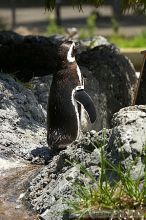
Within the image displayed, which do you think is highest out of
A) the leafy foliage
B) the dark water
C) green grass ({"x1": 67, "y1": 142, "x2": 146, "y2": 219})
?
the leafy foliage

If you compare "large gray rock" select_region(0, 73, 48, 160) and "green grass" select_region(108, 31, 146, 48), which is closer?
"large gray rock" select_region(0, 73, 48, 160)

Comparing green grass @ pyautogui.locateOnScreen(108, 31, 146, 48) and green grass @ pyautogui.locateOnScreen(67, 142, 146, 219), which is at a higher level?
green grass @ pyautogui.locateOnScreen(67, 142, 146, 219)

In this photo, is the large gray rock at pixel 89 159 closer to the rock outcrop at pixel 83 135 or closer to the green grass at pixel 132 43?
the rock outcrop at pixel 83 135

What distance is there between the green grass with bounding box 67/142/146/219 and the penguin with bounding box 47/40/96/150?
2.15 meters

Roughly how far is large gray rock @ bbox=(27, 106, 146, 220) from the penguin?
3.76 ft

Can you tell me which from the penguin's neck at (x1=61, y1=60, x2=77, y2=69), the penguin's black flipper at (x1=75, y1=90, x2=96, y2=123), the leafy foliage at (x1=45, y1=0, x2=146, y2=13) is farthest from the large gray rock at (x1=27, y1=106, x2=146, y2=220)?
the leafy foliage at (x1=45, y1=0, x2=146, y2=13)

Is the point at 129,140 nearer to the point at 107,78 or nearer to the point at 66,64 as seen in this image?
the point at 66,64

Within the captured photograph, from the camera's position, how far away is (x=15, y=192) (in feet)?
20.3

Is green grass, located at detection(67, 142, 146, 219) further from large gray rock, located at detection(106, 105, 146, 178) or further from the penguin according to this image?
the penguin

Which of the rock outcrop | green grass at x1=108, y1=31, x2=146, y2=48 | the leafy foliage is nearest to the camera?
the rock outcrop

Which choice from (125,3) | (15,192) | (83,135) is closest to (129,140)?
(15,192)

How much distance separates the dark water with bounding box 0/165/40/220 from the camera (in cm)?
565

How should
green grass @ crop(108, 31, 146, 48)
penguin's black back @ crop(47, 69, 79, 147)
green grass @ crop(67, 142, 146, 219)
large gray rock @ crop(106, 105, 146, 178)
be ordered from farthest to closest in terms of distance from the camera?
green grass @ crop(108, 31, 146, 48), penguin's black back @ crop(47, 69, 79, 147), large gray rock @ crop(106, 105, 146, 178), green grass @ crop(67, 142, 146, 219)

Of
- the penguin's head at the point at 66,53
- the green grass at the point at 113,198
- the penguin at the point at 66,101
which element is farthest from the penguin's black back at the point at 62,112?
the green grass at the point at 113,198
